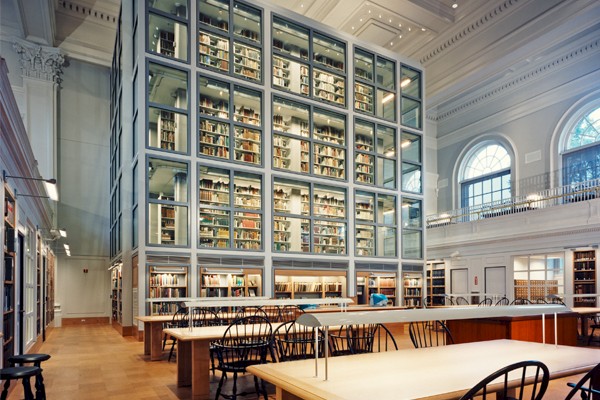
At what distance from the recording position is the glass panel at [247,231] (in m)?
10.9

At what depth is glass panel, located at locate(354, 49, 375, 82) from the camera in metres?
13.4

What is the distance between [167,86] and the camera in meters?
10.5

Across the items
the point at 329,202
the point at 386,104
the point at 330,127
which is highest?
the point at 386,104

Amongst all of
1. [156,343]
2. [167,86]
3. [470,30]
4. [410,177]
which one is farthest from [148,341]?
[470,30]

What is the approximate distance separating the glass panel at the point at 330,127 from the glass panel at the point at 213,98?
103 inches

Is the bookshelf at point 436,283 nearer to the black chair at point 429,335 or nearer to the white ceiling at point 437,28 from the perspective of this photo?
the white ceiling at point 437,28

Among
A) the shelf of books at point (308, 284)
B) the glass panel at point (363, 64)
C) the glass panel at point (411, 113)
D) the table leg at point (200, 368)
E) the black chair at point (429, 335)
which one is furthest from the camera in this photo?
the glass panel at point (411, 113)

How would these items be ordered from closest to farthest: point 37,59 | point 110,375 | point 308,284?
point 110,375
point 308,284
point 37,59

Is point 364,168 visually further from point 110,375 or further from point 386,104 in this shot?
point 110,375

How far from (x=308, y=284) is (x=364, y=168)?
12.2 ft

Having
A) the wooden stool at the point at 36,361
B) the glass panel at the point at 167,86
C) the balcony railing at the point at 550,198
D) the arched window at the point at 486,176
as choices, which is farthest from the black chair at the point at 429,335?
the arched window at the point at 486,176

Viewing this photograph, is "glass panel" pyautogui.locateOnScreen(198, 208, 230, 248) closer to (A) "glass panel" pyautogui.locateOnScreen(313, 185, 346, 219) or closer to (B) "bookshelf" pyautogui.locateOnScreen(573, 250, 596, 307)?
(A) "glass panel" pyautogui.locateOnScreen(313, 185, 346, 219)

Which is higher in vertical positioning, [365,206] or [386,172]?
[386,172]

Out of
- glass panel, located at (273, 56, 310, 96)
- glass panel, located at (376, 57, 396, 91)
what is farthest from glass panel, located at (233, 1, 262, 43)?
glass panel, located at (376, 57, 396, 91)
